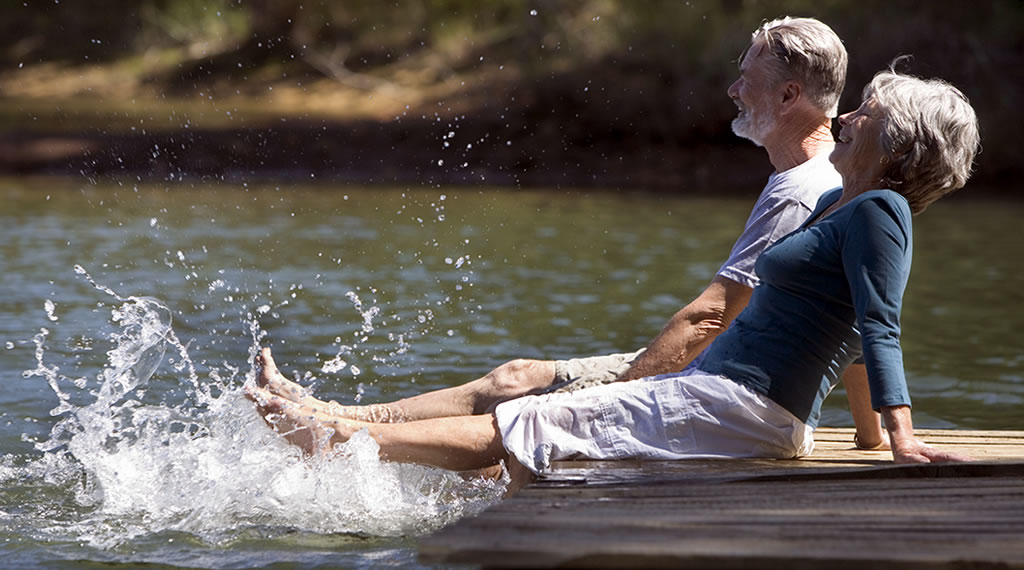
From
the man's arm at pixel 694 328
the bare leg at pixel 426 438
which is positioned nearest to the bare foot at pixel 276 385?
the bare leg at pixel 426 438

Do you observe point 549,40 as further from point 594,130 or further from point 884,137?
point 884,137

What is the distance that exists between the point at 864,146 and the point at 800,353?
23.2 inches

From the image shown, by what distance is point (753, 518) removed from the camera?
3.18 m

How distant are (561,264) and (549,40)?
11.9 m

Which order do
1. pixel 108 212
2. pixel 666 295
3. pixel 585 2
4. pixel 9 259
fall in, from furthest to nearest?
1. pixel 585 2
2. pixel 108 212
3. pixel 9 259
4. pixel 666 295

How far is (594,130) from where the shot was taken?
2150 cm

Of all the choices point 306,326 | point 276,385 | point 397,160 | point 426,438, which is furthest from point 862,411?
point 397,160

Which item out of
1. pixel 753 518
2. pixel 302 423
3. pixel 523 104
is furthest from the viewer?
pixel 523 104

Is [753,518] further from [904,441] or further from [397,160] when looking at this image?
[397,160]

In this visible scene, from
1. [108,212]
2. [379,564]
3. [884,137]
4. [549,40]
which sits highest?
[549,40]

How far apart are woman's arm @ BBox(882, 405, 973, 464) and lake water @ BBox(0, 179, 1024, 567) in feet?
4.43

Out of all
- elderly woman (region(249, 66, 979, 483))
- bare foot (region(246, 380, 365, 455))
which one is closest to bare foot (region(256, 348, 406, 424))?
bare foot (region(246, 380, 365, 455))

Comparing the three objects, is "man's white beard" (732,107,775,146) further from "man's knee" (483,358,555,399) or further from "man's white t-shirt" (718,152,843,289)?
"man's knee" (483,358,555,399)

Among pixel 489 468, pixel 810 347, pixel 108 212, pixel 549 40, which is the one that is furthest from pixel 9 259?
pixel 549 40
